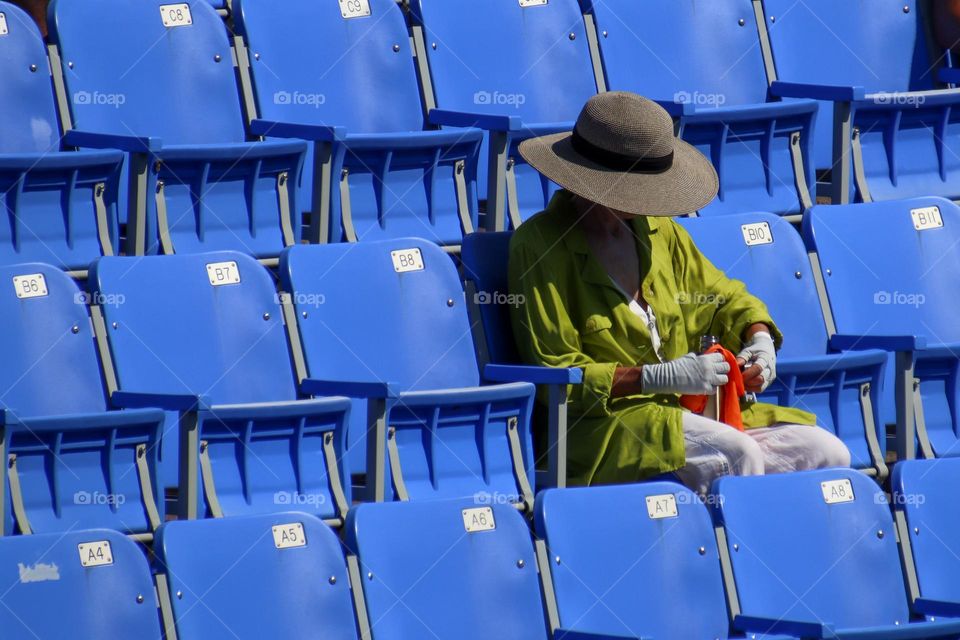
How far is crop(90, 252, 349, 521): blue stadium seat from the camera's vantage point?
10.0ft

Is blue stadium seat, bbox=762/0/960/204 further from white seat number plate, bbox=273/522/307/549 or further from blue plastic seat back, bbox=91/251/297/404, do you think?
white seat number plate, bbox=273/522/307/549

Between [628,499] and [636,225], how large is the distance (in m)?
0.79

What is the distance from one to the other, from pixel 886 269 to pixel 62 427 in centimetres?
190

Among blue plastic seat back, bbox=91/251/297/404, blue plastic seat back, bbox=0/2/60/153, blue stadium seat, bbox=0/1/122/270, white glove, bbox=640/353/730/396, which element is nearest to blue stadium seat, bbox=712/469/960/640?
white glove, bbox=640/353/730/396

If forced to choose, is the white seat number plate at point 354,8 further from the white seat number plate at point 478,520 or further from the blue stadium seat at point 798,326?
the white seat number plate at point 478,520

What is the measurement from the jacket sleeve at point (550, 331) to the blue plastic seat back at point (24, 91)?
1.13 meters

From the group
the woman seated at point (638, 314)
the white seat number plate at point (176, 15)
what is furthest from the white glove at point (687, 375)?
the white seat number plate at point (176, 15)

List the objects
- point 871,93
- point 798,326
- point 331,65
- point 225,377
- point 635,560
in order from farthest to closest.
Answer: point 871,93 → point 331,65 → point 798,326 → point 225,377 → point 635,560

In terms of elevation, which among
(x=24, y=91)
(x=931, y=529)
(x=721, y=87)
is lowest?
(x=931, y=529)

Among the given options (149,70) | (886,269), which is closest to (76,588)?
(149,70)

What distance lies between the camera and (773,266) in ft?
12.1

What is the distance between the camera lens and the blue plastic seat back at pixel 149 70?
376 centimetres

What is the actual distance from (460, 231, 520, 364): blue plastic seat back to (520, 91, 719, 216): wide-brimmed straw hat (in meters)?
0.21

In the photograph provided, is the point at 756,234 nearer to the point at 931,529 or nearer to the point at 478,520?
the point at 931,529
